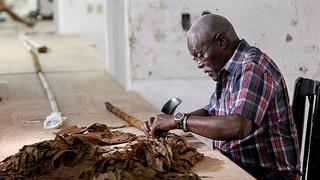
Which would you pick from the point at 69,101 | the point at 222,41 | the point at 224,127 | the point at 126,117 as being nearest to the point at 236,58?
the point at 222,41

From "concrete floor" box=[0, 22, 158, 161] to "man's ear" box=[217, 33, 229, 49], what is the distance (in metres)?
1.04

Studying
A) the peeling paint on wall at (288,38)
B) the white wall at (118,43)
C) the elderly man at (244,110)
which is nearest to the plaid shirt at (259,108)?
the elderly man at (244,110)

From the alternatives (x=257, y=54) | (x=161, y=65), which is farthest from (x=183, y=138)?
(x=161, y=65)

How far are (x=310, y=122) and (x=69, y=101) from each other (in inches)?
71.6

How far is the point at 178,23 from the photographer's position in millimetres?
4465

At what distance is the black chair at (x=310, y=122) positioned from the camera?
→ 303 cm

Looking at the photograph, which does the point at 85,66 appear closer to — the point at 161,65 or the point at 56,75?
the point at 56,75

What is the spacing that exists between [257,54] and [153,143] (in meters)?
0.63

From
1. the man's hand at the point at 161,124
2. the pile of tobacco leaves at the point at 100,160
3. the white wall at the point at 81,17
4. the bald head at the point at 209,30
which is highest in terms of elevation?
the bald head at the point at 209,30

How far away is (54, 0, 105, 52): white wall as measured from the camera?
9.33m

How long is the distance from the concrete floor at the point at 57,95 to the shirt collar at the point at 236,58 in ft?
3.32

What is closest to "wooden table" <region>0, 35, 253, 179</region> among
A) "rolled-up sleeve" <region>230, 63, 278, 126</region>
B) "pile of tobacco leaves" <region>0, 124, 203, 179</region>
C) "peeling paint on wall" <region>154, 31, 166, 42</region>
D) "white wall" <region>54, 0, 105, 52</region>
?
"pile of tobacco leaves" <region>0, 124, 203, 179</region>

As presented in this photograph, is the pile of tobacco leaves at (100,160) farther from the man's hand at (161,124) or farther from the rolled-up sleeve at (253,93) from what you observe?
the rolled-up sleeve at (253,93)

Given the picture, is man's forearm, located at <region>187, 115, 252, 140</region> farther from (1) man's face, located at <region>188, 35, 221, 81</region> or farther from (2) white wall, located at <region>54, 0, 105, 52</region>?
(2) white wall, located at <region>54, 0, 105, 52</region>
